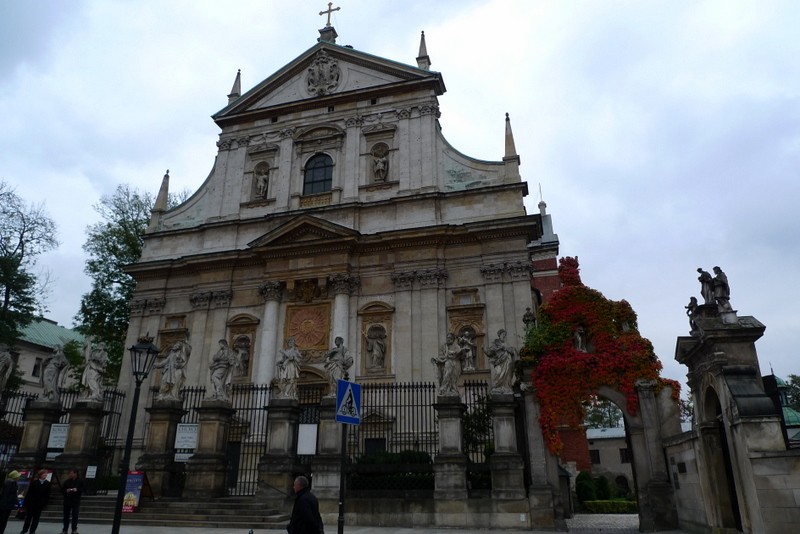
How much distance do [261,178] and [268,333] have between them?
832cm

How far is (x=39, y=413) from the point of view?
17.1 m

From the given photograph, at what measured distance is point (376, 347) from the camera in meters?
22.9

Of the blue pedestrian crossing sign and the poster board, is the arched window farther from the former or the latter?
the blue pedestrian crossing sign

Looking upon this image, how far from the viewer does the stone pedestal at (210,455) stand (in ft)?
49.3

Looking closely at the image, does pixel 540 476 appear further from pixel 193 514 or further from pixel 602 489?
pixel 602 489

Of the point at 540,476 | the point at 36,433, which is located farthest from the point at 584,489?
the point at 36,433

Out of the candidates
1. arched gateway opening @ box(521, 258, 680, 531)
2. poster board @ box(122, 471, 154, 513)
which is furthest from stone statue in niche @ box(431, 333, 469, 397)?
poster board @ box(122, 471, 154, 513)

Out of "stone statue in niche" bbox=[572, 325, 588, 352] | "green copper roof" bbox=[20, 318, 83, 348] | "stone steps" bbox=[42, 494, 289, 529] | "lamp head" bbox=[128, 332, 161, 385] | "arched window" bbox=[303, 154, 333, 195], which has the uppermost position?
"arched window" bbox=[303, 154, 333, 195]

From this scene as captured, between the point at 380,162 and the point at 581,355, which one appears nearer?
the point at 581,355

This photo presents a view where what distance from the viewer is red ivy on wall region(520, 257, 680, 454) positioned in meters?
15.1

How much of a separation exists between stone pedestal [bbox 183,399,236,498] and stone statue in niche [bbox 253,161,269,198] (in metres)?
13.9

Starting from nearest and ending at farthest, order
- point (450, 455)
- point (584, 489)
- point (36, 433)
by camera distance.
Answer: point (450, 455) → point (36, 433) → point (584, 489)

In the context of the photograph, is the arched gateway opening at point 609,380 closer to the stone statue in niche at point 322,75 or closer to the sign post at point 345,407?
the sign post at point 345,407

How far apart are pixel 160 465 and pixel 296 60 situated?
21350 mm
